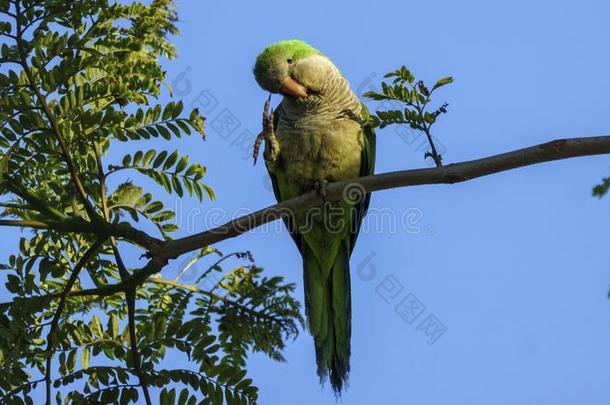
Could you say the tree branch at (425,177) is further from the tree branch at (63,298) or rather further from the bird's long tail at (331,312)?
the bird's long tail at (331,312)

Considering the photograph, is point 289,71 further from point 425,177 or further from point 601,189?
point 601,189

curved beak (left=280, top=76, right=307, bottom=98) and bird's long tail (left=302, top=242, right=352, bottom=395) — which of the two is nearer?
bird's long tail (left=302, top=242, right=352, bottom=395)

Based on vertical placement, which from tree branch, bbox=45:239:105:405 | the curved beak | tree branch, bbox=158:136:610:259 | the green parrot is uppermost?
the curved beak

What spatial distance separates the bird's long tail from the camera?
4441mm

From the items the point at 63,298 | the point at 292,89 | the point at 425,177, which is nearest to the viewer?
the point at 425,177

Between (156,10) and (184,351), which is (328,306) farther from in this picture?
(156,10)

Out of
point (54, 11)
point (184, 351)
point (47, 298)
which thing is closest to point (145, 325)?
point (184, 351)


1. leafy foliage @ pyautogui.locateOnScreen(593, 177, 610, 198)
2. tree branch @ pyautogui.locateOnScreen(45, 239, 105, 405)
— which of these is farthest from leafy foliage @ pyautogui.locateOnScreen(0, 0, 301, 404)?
leafy foliage @ pyautogui.locateOnScreen(593, 177, 610, 198)


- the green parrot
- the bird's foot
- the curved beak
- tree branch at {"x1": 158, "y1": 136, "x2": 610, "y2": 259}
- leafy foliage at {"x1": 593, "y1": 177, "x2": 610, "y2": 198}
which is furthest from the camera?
the curved beak

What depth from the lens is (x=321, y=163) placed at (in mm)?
4484

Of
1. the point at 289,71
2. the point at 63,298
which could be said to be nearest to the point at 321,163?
the point at 289,71

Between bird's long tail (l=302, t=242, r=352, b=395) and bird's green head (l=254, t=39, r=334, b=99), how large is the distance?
3.43 ft

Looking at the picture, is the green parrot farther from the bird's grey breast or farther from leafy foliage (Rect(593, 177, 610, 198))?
leafy foliage (Rect(593, 177, 610, 198))

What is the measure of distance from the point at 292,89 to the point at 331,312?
4.72ft
